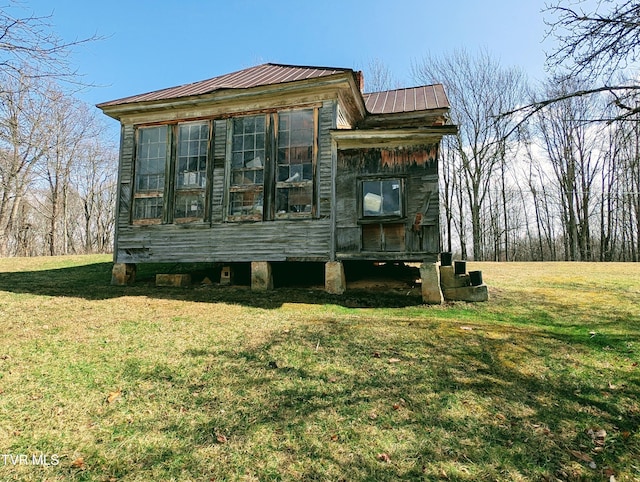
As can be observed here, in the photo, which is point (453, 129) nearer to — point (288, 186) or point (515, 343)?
point (288, 186)

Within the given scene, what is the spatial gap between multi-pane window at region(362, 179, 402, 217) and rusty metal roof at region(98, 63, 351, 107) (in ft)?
10.4

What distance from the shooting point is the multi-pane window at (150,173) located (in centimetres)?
1115

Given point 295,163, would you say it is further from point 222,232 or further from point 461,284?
point 461,284

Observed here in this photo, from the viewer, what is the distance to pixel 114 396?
12.8ft

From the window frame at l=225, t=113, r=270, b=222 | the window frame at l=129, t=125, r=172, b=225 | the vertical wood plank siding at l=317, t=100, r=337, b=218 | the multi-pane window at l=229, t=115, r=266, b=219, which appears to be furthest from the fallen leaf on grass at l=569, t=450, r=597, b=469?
the window frame at l=129, t=125, r=172, b=225

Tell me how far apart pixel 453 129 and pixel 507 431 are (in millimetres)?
7152

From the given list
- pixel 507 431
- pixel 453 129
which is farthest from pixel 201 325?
pixel 453 129

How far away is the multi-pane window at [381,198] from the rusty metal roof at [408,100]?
3.79 metres

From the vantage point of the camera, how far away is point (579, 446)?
10.9 ft

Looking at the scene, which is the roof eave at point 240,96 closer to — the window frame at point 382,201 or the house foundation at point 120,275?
the window frame at point 382,201

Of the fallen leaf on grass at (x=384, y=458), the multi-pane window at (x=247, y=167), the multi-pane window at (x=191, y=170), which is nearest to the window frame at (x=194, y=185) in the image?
the multi-pane window at (x=191, y=170)

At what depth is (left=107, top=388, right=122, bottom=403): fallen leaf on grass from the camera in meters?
3.84

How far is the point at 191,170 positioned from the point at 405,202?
647cm

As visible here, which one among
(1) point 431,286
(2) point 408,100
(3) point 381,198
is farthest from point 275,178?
(2) point 408,100
